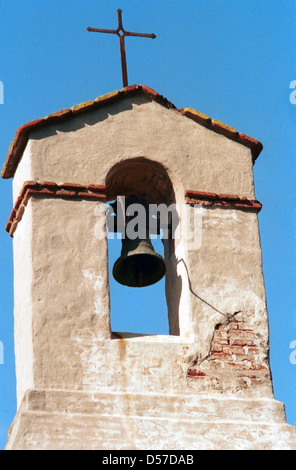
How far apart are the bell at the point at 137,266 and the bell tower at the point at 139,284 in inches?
0.8

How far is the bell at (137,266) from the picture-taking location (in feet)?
32.1

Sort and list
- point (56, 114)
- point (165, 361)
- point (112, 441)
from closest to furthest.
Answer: point (112, 441)
point (165, 361)
point (56, 114)

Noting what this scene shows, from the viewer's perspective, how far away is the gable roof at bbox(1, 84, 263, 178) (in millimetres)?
9773

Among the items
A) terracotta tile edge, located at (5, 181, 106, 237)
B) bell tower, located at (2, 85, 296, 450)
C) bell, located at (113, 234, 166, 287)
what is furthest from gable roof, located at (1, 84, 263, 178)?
bell, located at (113, 234, 166, 287)

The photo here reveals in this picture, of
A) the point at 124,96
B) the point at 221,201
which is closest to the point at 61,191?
the point at 124,96

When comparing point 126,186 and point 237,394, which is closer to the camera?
point 237,394

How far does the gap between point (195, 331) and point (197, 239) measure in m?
0.79

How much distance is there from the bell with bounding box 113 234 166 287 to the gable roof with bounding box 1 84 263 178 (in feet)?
3.66

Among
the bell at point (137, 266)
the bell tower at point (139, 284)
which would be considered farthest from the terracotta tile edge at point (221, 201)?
the bell at point (137, 266)

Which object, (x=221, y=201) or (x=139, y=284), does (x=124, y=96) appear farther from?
(x=139, y=284)

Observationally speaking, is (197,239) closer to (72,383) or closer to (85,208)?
(85,208)

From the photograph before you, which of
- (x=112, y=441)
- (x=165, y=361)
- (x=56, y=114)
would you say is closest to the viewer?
(x=112, y=441)

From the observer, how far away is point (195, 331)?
916 centimetres

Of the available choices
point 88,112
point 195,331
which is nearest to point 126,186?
point 88,112
